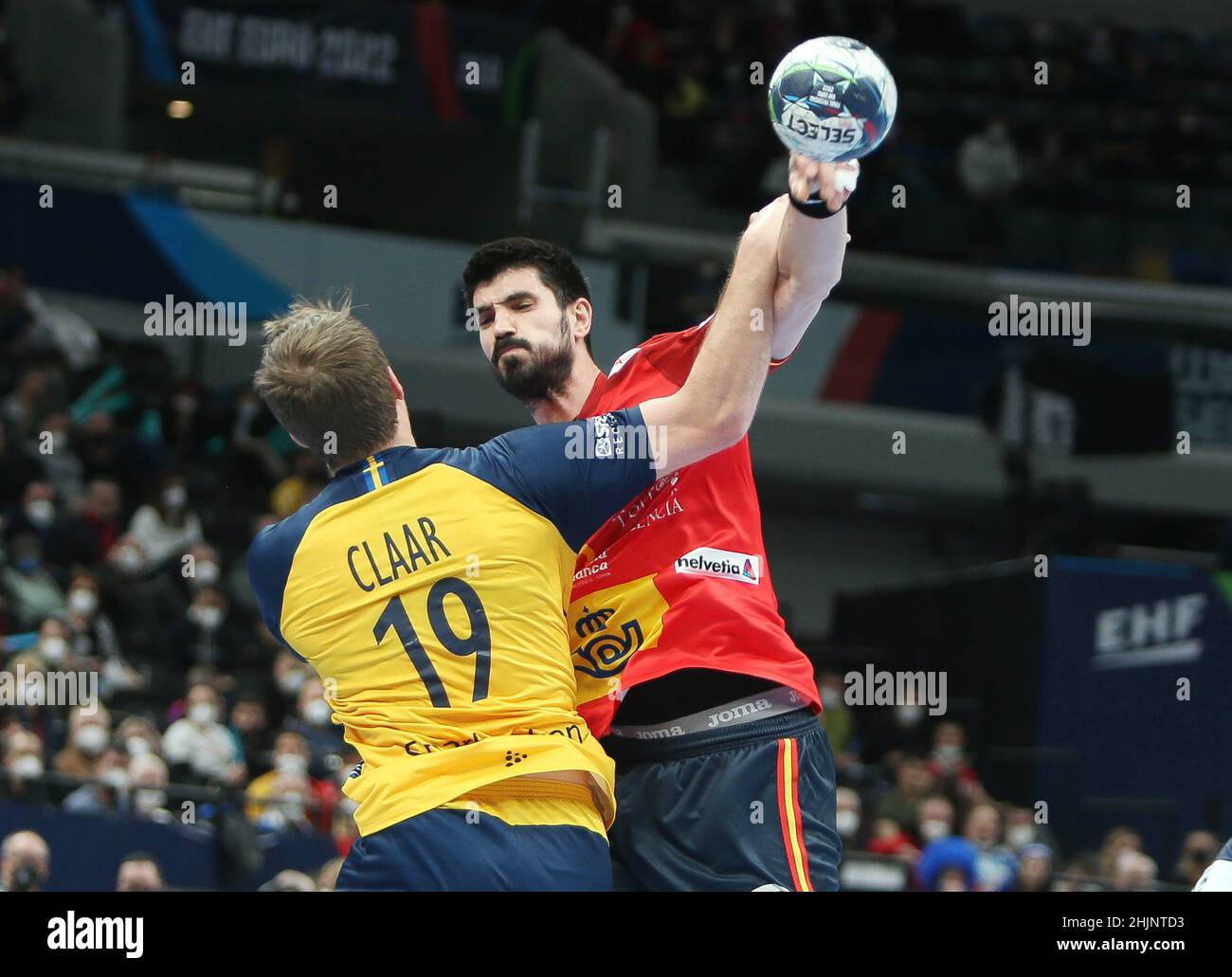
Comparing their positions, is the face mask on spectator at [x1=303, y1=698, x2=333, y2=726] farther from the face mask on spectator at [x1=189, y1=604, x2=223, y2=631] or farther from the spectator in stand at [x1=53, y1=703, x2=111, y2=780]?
the face mask on spectator at [x1=189, y1=604, x2=223, y2=631]

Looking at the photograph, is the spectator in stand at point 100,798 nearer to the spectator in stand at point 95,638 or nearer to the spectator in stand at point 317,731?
the spectator in stand at point 317,731

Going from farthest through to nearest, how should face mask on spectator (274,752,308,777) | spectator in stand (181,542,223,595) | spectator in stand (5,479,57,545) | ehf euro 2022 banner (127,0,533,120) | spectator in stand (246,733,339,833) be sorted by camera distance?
ehf euro 2022 banner (127,0,533,120) → spectator in stand (181,542,223,595) → spectator in stand (5,479,57,545) → face mask on spectator (274,752,308,777) → spectator in stand (246,733,339,833)

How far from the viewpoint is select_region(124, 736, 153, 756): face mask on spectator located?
13.0m

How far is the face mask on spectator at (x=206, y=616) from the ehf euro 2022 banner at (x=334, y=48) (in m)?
7.72

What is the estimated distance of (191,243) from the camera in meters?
20.8

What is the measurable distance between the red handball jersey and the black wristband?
83 cm

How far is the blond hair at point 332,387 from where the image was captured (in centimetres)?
476

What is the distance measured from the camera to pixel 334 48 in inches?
849

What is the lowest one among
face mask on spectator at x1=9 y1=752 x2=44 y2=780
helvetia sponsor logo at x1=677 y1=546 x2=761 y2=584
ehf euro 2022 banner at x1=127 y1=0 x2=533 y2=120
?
face mask on spectator at x1=9 y1=752 x2=44 y2=780

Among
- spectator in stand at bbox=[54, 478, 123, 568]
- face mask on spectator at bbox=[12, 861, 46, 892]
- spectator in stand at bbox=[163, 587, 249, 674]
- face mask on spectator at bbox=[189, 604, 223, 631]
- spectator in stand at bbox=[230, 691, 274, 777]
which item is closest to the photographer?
face mask on spectator at bbox=[12, 861, 46, 892]

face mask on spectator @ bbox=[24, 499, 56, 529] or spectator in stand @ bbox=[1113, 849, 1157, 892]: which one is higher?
face mask on spectator @ bbox=[24, 499, 56, 529]

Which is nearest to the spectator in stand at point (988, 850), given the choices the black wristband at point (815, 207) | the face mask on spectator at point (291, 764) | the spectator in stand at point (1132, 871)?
the spectator in stand at point (1132, 871)

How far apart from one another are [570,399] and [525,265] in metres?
0.44

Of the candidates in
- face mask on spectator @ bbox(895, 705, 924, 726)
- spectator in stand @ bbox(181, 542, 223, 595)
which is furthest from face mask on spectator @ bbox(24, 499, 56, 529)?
face mask on spectator @ bbox(895, 705, 924, 726)
